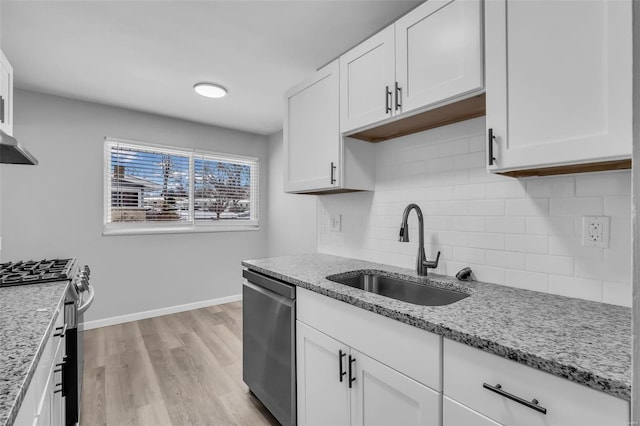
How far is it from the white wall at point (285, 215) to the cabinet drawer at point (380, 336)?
7.18 feet

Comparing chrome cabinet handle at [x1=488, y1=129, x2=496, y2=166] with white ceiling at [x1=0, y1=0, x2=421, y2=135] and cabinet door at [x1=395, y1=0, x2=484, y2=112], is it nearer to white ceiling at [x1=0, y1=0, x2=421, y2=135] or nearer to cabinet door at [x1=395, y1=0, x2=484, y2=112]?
cabinet door at [x1=395, y1=0, x2=484, y2=112]

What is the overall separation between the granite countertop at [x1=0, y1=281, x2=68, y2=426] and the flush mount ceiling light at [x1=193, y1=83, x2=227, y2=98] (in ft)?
6.48

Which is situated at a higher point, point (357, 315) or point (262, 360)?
point (357, 315)

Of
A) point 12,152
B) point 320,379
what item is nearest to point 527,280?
point 320,379

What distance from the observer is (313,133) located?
83.4 inches

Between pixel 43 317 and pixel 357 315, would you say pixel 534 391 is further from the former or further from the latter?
pixel 43 317

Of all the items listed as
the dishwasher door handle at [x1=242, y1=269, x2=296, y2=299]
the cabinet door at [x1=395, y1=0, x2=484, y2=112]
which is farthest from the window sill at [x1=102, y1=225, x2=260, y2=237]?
the cabinet door at [x1=395, y1=0, x2=484, y2=112]

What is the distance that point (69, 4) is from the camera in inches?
68.9

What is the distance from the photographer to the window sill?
338 cm

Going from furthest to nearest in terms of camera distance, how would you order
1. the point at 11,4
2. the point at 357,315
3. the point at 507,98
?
the point at 11,4
the point at 357,315
the point at 507,98

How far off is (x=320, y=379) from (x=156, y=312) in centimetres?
294

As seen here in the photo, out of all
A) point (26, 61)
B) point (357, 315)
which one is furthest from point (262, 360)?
point (26, 61)

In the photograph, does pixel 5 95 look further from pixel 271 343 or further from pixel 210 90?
pixel 271 343

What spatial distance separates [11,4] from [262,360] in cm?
252
